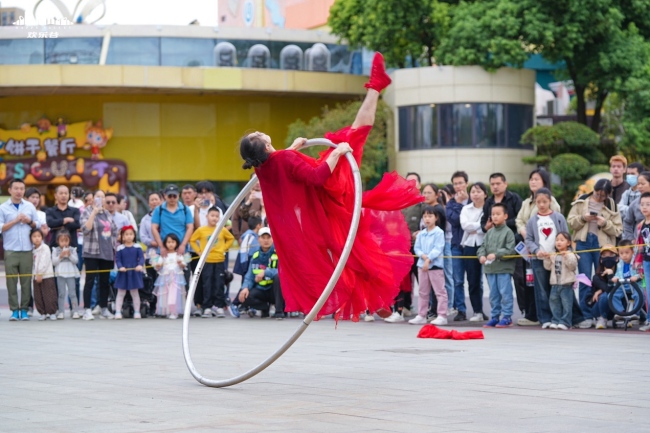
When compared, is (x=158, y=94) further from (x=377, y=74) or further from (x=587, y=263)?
(x=377, y=74)

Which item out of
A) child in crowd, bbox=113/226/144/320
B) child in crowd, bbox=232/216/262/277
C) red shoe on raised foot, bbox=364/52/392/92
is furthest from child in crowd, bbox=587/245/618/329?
child in crowd, bbox=113/226/144/320

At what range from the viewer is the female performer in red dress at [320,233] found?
892 centimetres

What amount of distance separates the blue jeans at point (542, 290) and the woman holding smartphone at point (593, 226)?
448 millimetres

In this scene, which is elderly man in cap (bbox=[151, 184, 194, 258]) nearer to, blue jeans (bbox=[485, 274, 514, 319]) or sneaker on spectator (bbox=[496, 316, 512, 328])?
blue jeans (bbox=[485, 274, 514, 319])

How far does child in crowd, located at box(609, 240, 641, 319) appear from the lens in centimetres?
1386

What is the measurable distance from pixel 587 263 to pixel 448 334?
2740 mm

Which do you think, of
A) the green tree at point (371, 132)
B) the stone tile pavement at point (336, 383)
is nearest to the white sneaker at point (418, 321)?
the stone tile pavement at point (336, 383)

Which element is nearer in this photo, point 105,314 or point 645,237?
point 645,237

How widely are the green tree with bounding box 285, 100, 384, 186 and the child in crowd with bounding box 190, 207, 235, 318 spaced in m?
25.6

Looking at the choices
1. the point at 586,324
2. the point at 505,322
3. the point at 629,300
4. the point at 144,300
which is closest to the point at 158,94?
the point at 144,300

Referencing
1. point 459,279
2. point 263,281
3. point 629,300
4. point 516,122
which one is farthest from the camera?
point 516,122

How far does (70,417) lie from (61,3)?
116 feet

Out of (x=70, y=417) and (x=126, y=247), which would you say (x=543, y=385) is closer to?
(x=70, y=417)

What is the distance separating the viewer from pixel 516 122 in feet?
145
